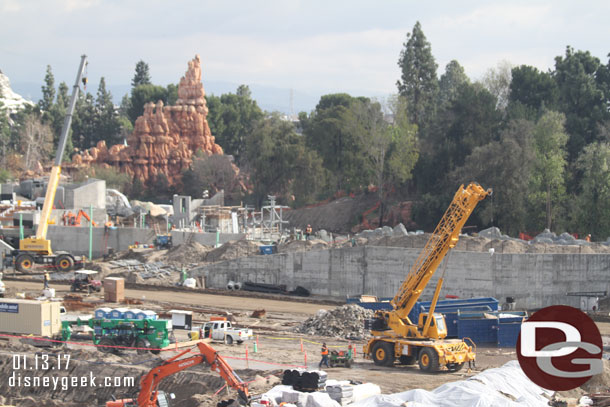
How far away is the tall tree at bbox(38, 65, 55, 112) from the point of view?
13294 centimetres

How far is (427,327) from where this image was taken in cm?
2927

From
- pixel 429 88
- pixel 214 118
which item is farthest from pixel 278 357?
pixel 214 118

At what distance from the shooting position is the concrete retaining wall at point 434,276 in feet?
147

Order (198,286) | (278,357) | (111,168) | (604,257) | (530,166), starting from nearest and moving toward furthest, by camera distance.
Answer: (278,357), (604,257), (198,286), (530,166), (111,168)

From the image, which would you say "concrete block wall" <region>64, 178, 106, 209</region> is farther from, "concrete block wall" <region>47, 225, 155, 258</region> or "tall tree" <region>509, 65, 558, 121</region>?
"tall tree" <region>509, 65, 558, 121</region>

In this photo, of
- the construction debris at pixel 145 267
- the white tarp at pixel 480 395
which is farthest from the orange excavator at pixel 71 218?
the white tarp at pixel 480 395

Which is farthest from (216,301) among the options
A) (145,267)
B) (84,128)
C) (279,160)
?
(84,128)

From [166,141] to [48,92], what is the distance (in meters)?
43.1

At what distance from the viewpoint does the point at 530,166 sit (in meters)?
Result: 61.3

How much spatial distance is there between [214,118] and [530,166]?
6527cm

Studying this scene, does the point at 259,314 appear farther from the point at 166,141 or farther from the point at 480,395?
the point at 166,141

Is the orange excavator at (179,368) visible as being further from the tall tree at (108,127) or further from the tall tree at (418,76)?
the tall tree at (108,127)

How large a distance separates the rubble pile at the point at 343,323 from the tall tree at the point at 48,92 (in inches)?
4109

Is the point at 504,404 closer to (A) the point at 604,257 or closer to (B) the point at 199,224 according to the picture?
(A) the point at 604,257
